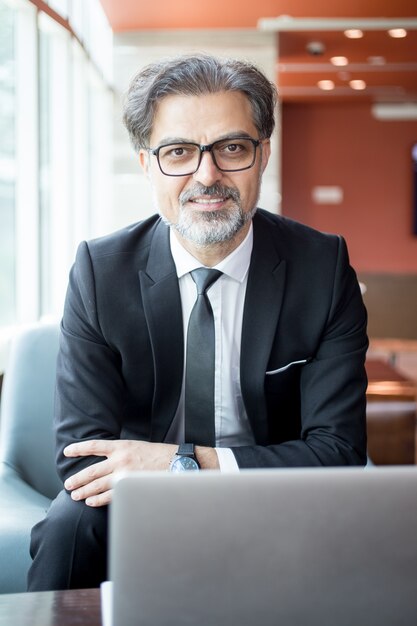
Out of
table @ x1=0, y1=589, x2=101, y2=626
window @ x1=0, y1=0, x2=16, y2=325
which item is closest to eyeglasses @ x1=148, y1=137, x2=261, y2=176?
table @ x1=0, y1=589, x2=101, y2=626

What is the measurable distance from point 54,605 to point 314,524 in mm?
439

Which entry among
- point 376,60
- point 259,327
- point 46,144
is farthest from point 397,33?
point 259,327

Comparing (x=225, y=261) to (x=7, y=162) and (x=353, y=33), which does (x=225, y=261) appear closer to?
(x=7, y=162)

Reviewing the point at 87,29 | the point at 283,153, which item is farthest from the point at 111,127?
the point at 283,153

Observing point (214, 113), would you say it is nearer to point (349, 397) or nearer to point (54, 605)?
point (349, 397)

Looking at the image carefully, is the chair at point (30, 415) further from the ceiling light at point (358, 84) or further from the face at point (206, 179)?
the ceiling light at point (358, 84)

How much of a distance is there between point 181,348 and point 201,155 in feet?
1.34

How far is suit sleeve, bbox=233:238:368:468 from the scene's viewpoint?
154cm

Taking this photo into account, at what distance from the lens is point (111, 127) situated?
6945mm

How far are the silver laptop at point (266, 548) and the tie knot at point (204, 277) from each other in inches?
36.8

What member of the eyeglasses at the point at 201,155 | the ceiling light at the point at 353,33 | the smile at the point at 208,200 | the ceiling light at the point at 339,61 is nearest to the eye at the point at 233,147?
the eyeglasses at the point at 201,155

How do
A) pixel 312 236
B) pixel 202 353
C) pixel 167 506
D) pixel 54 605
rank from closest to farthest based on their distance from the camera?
pixel 167 506 → pixel 54 605 → pixel 202 353 → pixel 312 236

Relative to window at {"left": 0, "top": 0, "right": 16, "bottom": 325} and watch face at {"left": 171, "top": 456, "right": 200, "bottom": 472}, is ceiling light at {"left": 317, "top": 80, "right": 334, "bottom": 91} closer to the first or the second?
window at {"left": 0, "top": 0, "right": 16, "bottom": 325}

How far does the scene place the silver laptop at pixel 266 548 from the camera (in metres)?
0.76
